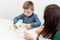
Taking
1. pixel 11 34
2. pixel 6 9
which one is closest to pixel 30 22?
pixel 11 34

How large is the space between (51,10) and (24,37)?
382 mm

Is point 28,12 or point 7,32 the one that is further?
point 28,12

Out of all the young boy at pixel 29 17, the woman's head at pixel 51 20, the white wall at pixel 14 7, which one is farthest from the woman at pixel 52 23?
the white wall at pixel 14 7

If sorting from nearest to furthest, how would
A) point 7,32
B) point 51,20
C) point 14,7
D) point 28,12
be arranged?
point 51,20 → point 7,32 → point 28,12 → point 14,7

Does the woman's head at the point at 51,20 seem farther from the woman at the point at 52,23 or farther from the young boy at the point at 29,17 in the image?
the young boy at the point at 29,17

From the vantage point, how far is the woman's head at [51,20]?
109 centimetres

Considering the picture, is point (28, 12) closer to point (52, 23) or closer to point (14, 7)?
point (52, 23)

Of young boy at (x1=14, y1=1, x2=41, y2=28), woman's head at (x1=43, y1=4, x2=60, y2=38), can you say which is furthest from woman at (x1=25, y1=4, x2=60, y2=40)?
young boy at (x1=14, y1=1, x2=41, y2=28)

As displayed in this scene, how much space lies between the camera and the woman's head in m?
1.09

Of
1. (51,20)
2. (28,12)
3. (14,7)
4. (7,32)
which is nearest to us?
(51,20)

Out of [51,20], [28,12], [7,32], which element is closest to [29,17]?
[28,12]

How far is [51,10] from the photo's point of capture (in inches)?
43.4

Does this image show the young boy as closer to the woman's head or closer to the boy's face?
the boy's face

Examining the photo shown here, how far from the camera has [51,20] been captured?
110 centimetres
